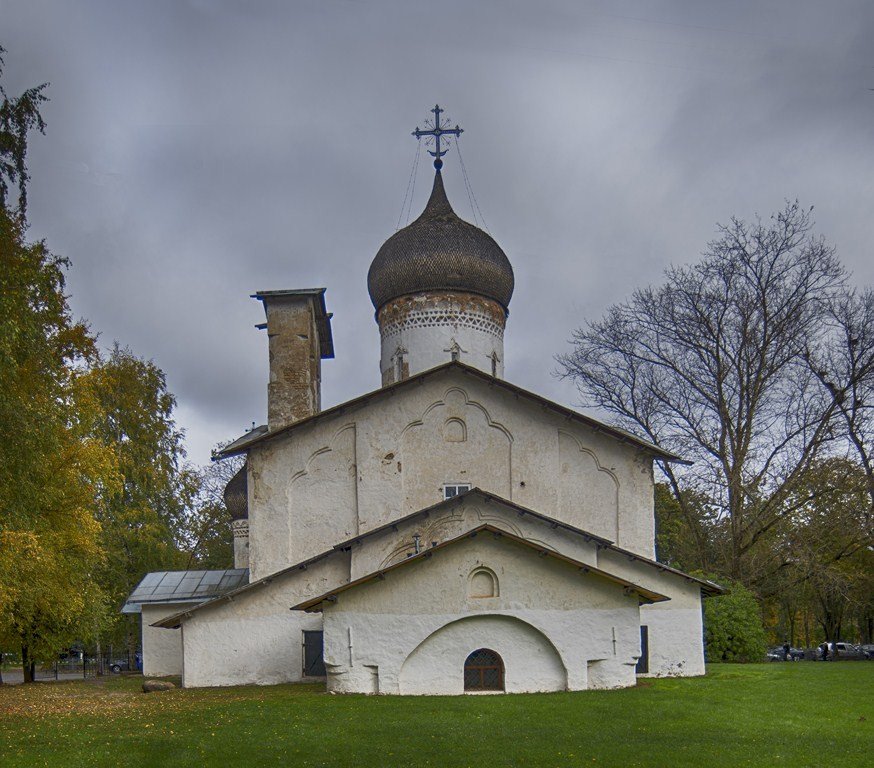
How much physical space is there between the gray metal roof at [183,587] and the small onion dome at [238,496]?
5457mm

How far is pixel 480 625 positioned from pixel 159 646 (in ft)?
34.3

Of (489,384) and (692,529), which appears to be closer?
(489,384)

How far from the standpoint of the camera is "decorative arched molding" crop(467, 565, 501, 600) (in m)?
15.2

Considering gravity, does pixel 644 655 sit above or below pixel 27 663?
above

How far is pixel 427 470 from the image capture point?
19922mm

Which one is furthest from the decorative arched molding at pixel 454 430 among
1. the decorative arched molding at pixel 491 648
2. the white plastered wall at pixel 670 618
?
the decorative arched molding at pixel 491 648

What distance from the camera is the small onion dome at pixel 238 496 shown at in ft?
95.1

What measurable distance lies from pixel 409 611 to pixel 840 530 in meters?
15.7

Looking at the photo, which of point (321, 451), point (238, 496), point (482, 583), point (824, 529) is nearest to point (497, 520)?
point (482, 583)

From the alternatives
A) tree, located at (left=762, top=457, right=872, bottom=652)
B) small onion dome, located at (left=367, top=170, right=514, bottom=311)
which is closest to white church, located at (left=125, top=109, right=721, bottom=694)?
small onion dome, located at (left=367, top=170, right=514, bottom=311)

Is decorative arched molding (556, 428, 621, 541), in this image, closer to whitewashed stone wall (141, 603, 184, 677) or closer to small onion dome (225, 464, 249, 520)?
whitewashed stone wall (141, 603, 184, 677)

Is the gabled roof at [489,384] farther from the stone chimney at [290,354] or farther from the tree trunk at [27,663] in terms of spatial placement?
the tree trunk at [27,663]

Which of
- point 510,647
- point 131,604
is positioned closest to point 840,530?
point 510,647

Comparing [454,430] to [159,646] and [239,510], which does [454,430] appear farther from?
[239,510]
